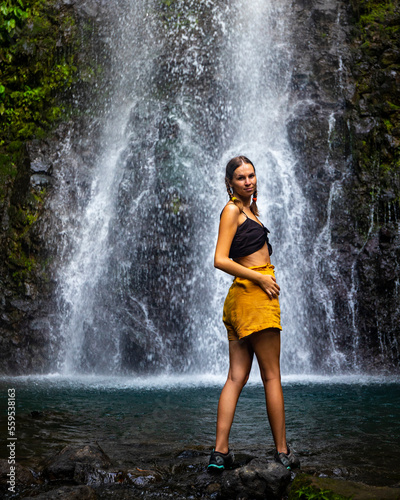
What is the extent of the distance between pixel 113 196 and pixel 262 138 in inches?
132

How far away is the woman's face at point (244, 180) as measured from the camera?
306 cm

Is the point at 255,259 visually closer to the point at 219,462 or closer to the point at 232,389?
the point at 232,389

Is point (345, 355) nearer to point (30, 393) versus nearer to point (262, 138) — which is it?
point (262, 138)

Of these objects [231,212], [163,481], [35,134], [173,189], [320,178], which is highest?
[35,134]

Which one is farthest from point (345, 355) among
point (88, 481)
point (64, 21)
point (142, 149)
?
point (64, 21)

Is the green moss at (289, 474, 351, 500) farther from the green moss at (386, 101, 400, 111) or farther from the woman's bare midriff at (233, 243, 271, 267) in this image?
the green moss at (386, 101, 400, 111)

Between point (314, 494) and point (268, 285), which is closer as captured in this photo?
point (314, 494)

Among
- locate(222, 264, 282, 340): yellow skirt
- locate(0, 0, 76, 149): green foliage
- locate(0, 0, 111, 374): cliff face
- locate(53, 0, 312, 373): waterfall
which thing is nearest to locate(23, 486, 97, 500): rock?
locate(222, 264, 282, 340): yellow skirt

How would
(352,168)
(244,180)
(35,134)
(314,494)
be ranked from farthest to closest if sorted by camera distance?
(35,134) → (352,168) → (244,180) → (314,494)

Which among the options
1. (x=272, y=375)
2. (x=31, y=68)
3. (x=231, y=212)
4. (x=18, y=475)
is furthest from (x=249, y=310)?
(x=31, y=68)

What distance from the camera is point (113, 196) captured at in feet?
33.5

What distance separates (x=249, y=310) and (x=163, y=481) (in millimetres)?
1036

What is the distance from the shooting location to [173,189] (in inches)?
392

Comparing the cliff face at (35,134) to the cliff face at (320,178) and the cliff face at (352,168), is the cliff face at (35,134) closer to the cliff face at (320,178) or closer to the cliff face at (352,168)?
the cliff face at (320,178)
